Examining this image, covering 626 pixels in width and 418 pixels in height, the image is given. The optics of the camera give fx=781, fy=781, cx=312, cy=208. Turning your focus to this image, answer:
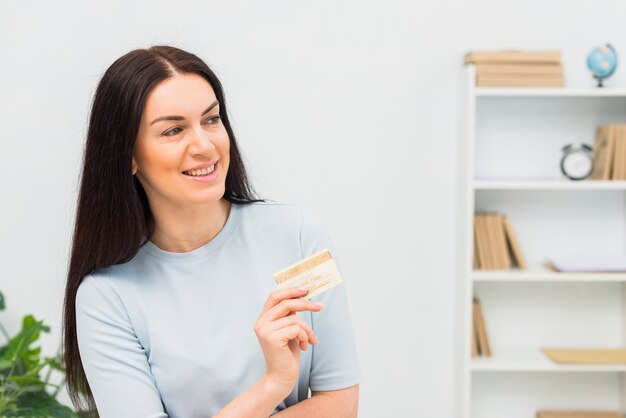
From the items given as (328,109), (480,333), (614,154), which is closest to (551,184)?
(614,154)

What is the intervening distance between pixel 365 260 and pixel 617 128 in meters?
1.14

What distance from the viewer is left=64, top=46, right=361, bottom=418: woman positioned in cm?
148

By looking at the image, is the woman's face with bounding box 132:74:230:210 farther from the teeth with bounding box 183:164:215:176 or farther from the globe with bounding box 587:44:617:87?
the globe with bounding box 587:44:617:87

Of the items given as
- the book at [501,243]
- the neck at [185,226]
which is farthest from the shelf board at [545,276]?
the neck at [185,226]

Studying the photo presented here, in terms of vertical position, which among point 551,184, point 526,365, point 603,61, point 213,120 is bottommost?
point 526,365

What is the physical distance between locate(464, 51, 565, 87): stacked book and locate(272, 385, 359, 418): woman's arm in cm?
175

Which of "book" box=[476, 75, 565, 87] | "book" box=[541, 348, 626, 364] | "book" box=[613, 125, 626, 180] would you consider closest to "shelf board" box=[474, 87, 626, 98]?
"book" box=[476, 75, 565, 87]

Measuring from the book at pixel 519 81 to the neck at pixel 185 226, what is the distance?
1707 millimetres

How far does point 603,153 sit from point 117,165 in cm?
221

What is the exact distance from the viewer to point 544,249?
3312mm

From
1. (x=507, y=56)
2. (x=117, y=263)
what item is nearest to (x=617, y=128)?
(x=507, y=56)

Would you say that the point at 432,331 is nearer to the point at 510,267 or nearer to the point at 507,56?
the point at 510,267

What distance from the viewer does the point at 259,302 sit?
5.24ft

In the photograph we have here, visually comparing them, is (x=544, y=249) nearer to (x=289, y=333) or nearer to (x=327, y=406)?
(x=327, y=406)
